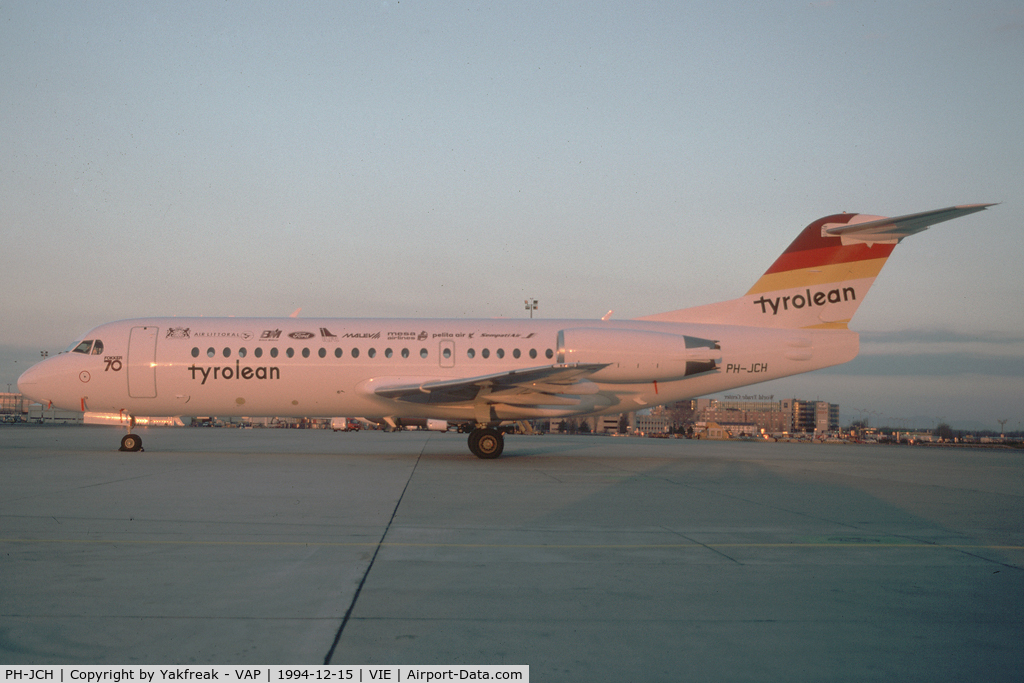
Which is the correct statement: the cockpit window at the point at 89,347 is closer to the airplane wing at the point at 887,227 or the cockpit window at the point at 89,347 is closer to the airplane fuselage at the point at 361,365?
the airplane fuselage at the point at 361,365

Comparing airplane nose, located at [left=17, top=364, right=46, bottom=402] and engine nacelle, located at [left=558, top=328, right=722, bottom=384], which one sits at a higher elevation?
engine nacelle, located at [left=558, top=328, right=722, bottom=384]

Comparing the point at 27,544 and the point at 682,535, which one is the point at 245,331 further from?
the point at 682,535

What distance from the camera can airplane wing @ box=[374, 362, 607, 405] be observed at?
51.6ft

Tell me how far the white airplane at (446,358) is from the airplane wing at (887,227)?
0.19 feet

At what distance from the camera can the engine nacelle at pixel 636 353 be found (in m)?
16.8

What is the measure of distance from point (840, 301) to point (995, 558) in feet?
39.6

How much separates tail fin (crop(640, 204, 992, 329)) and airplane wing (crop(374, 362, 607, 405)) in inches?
188

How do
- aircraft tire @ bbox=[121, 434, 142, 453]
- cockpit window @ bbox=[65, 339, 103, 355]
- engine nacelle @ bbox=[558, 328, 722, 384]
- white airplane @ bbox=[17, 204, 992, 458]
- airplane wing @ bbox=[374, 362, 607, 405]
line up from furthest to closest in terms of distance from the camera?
cockpit window @ bbox=[65, 339, 103, 355] → aircraft tire @ bbox=[121, 434, 142, 453] → white airplane @ bbox=[17, 204, 992, 458] → engine nacelle @ bbox=[558, 328, 722, 384] → airplane wing @ bbox=[374, 362, 607, 405]

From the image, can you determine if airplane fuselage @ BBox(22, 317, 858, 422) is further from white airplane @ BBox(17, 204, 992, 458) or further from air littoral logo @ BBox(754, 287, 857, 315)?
air littoral logo @ BBox(754, 287, 857, 315)

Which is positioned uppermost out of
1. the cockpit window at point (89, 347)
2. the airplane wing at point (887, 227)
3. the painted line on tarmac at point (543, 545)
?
the airplane wing at point (887, 227)

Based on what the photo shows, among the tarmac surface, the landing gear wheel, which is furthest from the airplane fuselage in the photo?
the tarmac surface

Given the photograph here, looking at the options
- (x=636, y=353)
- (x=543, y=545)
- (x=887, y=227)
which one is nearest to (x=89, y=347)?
(x=636, y=353)

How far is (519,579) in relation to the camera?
5.45m

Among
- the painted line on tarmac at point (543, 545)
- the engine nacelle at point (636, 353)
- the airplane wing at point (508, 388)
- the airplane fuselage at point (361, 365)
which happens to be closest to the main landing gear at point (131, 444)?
the airplane fuselage at point (361, 365)
